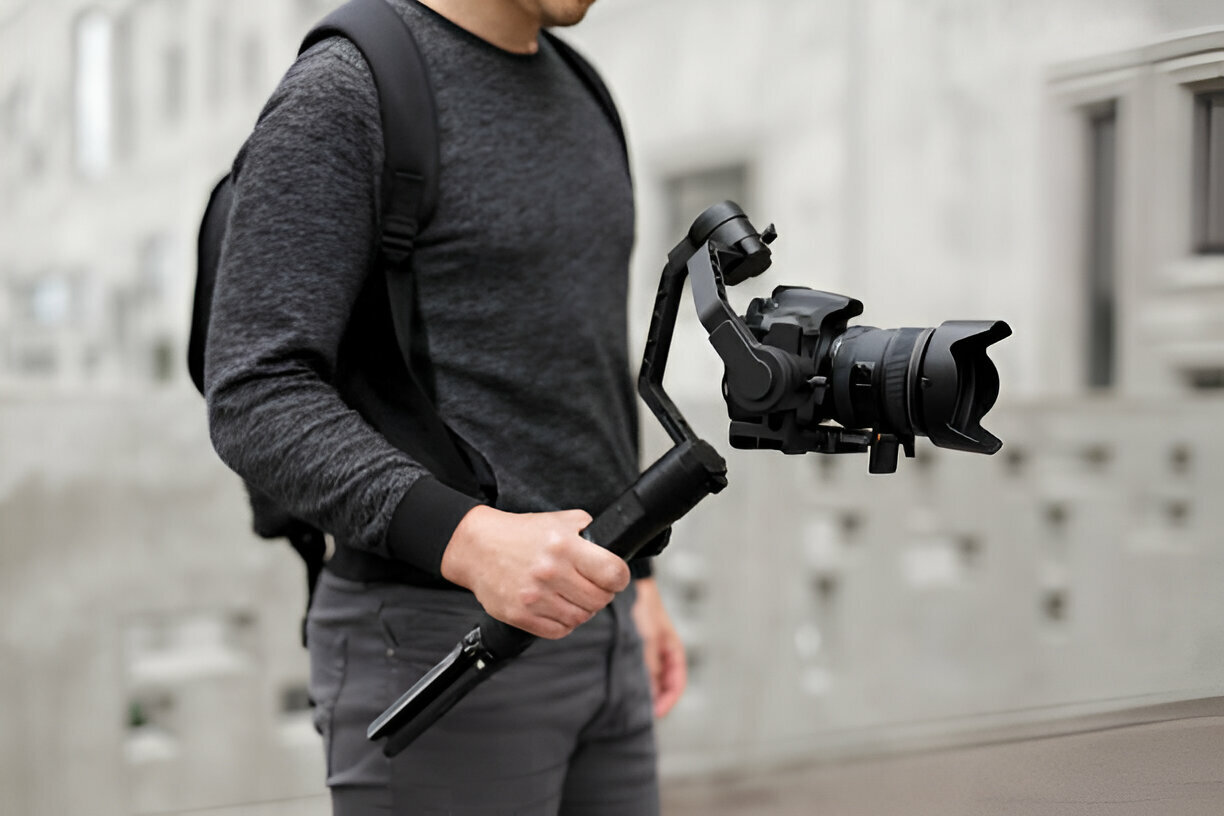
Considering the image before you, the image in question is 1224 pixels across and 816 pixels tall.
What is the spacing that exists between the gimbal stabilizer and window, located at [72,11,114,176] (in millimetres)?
1550

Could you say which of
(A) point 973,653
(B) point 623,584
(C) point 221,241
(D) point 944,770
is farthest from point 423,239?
(A) point 973,653

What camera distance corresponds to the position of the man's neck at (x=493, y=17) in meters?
0.89

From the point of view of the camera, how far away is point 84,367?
199 centimetres

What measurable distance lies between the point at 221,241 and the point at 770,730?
1.81 metres

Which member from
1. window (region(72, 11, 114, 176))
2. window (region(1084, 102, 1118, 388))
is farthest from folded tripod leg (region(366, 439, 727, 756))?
window (region(72, 11, 114, 176))

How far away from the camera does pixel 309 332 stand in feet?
2.48

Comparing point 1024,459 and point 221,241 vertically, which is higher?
point 221,241

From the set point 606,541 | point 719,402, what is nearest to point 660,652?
point 606,541

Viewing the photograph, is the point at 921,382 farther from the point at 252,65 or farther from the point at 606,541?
the point at 252,65

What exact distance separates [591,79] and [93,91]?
1.34 m

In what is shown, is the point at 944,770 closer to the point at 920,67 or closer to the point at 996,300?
the point at 996,300

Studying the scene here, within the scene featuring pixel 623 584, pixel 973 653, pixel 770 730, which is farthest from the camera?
pixel 770 730

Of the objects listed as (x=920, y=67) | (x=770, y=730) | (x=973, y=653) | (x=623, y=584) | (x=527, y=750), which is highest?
(x=920, y=67)

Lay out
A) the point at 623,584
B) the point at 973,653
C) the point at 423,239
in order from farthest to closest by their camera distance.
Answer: the point at 973,653 < the point at 423,239 < the point at 623,584
